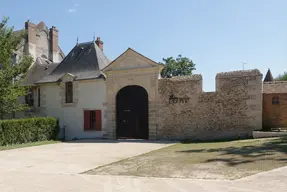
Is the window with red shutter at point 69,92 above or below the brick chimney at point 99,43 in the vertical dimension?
below

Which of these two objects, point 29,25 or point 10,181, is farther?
point 29,25

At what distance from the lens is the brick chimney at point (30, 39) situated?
69.3ft

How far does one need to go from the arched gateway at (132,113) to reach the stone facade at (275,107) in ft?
18.2

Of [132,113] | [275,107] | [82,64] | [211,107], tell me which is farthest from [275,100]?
[82,64]

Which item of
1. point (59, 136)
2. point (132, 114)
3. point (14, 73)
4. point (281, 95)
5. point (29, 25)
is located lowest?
point (59, 136)

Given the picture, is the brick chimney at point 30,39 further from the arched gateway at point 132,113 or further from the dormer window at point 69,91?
the arched gateway at point 132,113

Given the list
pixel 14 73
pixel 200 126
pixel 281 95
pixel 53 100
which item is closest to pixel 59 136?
pixel 53 100

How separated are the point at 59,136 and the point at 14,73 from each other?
14.8 ft

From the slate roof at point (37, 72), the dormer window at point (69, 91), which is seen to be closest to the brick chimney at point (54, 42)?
the slate roof at point (37, 72)

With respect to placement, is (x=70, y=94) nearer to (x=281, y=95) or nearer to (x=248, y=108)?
(x=248, y=108)

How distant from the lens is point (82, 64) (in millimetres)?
17156

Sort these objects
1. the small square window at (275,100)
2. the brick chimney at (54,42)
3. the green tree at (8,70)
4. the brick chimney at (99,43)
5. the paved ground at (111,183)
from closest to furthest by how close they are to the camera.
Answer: the paved ground at (111,183) → the small square window at (275,100) → the green tree at (8,70) → the brick chimney at (99,43) → the brick chimney at (54,42)

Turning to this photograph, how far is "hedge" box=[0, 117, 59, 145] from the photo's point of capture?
12.5m

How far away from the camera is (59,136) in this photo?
55.1ft
